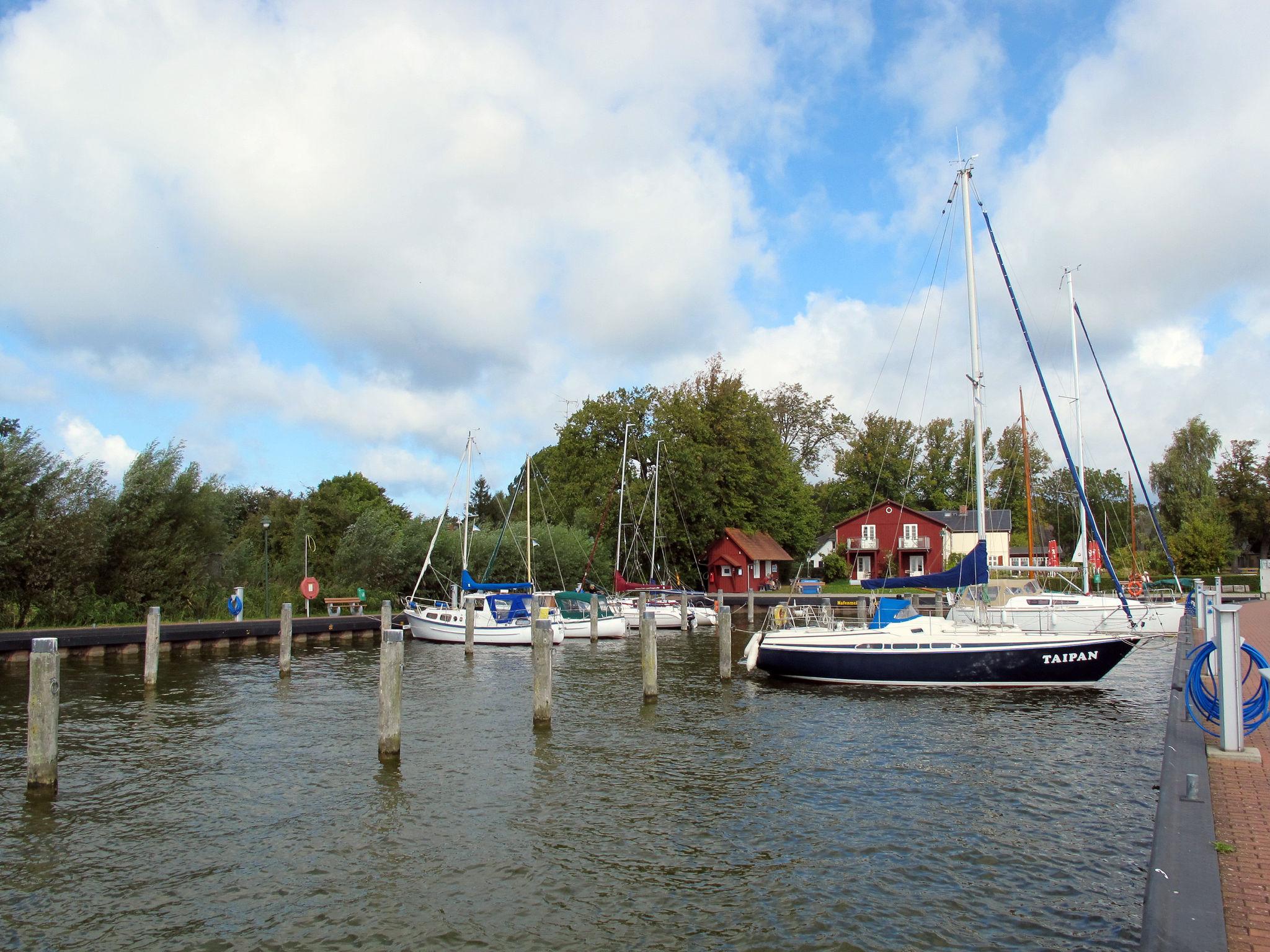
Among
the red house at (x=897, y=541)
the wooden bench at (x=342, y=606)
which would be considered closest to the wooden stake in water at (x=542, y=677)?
the wooden bench at (x=342, y=606)

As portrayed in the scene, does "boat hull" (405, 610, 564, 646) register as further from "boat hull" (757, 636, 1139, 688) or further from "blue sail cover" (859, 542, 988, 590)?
"blue sail cover" (859, 542, 988, 590)

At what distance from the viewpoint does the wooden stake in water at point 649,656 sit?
21.3 m

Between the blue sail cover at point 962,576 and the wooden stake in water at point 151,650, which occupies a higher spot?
the blue sail cover at point 962,576

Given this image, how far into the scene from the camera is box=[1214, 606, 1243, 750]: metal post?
971cm

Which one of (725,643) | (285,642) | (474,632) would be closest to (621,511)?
(474,632)

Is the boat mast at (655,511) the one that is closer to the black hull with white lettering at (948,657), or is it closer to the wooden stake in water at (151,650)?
the black hull with white lettering at (948,657)

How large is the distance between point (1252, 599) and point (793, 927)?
48.2m

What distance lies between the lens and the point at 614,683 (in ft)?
82.9

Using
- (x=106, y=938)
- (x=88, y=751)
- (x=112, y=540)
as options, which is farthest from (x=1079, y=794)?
(x=112, y=540)

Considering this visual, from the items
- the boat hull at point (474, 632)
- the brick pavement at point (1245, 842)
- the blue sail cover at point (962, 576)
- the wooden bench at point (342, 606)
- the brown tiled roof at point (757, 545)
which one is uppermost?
the brown tiled roof at point (757, 545)

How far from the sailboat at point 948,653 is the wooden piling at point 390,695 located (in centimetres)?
1256

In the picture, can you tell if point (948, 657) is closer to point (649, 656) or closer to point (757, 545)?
point (649, 656)

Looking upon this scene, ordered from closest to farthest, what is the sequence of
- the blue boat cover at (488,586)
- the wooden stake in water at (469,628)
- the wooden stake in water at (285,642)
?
the wooden stake in water at (285,642) < the wooden stake in water at (469,628) < the blue boat cover at (488,586)

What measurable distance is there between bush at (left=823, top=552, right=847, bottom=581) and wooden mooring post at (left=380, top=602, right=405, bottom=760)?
206ft
